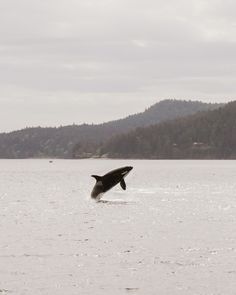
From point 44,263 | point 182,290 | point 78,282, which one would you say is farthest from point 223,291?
point 44,263

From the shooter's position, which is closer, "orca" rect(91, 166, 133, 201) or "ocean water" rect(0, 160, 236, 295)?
"ocean water" rect(0, 160, 236, 295)

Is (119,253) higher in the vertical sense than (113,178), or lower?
lower

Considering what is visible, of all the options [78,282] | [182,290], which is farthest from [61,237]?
[182,290]

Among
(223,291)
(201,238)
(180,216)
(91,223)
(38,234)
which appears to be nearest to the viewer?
(223,291)

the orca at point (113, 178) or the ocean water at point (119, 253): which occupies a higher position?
the orca at point (113, 178)

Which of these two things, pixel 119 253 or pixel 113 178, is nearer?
pixel 119 253

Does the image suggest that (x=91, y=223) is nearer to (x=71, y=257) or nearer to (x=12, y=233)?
(x=12, y=233)

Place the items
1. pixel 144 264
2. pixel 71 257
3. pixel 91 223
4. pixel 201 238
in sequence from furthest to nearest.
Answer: pixel 91 223 → pixel 201 238 → pixel 71 257 → pixel 144 264

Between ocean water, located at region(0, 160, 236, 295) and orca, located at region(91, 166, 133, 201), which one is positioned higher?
orca, located at region(91, 166, 133, 201)

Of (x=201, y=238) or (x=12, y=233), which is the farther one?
(x=12, y=233)

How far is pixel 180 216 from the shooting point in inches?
2731

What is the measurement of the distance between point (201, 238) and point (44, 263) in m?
15.7

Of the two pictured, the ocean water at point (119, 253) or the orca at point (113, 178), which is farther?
the orca at point (113, 178)

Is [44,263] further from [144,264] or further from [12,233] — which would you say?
[12,233]
